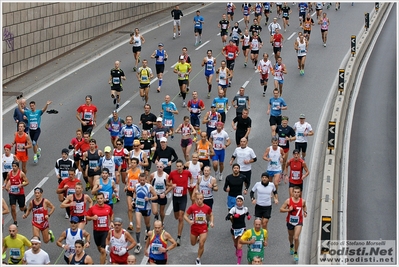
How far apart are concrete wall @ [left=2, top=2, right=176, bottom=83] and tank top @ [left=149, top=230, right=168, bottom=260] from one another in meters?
16.5

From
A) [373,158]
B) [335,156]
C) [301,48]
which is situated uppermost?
[301,48]

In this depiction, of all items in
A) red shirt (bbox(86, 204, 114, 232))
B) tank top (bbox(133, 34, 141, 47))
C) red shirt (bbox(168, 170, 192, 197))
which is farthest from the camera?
tank top (bbox(133, 34, 141, 47))

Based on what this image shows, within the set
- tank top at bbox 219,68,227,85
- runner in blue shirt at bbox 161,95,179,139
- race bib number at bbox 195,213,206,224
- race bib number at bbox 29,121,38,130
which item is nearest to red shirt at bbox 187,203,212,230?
race bib number at bbox 195,213,206,224

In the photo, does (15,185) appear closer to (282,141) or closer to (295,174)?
(295,174)

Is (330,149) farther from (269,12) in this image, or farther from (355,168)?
(269,12)

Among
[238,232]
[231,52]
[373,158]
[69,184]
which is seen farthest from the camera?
[231,52]

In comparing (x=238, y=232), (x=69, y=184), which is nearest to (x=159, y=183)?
(x=69, y=184)

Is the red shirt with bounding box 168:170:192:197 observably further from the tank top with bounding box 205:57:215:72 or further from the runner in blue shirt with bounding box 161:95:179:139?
the tank top with bounding box 205:57:215:72

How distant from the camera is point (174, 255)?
54.5 feet

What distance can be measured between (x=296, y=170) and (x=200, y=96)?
10.5 meters

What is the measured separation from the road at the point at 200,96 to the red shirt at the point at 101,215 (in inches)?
31.1

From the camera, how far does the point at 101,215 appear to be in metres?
15.8

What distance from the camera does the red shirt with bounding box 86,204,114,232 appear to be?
15.8 m

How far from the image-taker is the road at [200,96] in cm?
1734
